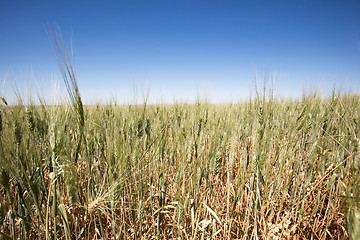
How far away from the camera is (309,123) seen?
1480mm

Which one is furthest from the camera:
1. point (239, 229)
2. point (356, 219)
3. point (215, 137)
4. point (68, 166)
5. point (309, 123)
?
point (309, 123)

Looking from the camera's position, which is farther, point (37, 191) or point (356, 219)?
point (37, 191)

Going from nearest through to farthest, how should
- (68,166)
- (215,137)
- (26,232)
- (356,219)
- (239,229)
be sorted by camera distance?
1. (356,219)
2. (68,166)
3. (26,232)
4. (215,137)
5. (239,229)

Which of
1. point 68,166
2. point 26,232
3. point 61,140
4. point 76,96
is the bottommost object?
point 26,232

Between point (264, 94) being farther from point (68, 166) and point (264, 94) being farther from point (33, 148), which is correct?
point (33, 148)

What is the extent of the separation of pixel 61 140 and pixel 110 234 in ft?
3.17

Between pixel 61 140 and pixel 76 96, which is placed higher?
pixel 76 96

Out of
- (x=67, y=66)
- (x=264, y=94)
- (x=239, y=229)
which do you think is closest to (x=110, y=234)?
(x=239, y=229)

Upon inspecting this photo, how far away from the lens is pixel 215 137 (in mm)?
1152

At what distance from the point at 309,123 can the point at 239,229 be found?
115 cm

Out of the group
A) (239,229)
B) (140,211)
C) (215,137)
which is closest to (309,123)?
(215,137)

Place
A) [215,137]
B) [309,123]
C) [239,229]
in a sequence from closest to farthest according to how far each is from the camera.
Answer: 1. [215,137]
2. [239,229]
3. [309,123]

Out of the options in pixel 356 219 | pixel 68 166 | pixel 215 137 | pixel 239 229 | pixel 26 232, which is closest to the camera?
pixel 356 219

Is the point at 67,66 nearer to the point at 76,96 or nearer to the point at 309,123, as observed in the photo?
the point at 76,96
